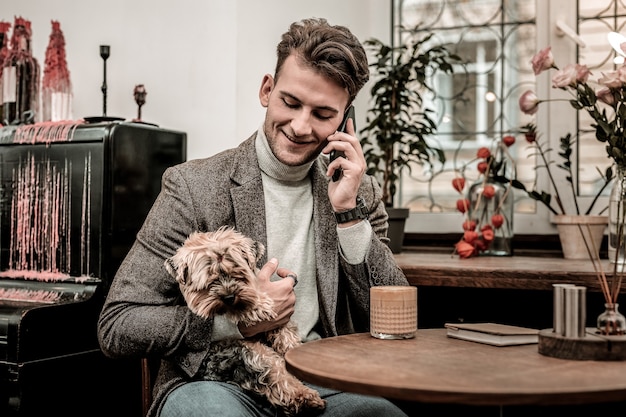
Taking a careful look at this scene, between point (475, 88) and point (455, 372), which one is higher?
point (475, 88)

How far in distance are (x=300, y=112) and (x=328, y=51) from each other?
0.55ft

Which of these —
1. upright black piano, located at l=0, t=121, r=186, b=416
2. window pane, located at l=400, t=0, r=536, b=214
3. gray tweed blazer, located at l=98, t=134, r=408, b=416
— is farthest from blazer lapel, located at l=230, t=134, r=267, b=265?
window pane, located at l=400, t=0, r=536, b=214

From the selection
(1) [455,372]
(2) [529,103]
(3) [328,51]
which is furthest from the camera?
(2) [529,103]

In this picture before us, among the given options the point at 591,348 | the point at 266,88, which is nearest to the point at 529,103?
the point at 266,88

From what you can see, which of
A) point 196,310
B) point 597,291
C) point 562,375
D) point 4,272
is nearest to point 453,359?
point 562,375

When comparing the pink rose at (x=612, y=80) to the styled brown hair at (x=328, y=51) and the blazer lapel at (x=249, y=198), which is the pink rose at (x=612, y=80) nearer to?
the styled brown hair at (x=328, y=51)

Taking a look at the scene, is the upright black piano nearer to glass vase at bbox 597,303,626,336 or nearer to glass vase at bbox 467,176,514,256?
glass vase at bbox 467,176,514,256

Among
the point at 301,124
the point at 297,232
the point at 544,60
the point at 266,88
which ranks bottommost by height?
the point at 297,232

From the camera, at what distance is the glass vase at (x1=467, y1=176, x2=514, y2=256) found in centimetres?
310

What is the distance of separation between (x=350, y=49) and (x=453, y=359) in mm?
856

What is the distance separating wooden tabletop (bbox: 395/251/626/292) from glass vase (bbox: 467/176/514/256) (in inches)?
10.7

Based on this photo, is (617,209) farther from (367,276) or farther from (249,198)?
(249,198)

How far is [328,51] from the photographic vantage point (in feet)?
6.34

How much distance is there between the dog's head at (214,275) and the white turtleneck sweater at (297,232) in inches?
10.2
